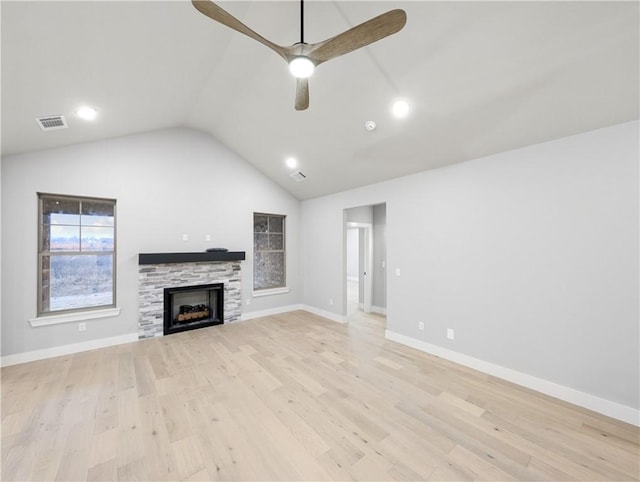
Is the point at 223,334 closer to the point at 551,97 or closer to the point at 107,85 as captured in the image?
the point at 107,85

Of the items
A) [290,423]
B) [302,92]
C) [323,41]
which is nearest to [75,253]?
[290,423]

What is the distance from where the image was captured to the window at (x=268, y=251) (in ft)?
19.0

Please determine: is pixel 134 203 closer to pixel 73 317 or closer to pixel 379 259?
pixel 73 317

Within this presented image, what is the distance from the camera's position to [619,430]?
2174 millimetres

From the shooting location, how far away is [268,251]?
599 cm

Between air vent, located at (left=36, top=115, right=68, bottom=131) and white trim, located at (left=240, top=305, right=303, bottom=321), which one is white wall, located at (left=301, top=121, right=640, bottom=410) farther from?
air vent, located at (left=36, top=115, right=68, bottom=131)

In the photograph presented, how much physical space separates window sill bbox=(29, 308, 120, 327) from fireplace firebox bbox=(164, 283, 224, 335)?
741 millimetres

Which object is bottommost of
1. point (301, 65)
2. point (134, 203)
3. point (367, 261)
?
point (367, 261)

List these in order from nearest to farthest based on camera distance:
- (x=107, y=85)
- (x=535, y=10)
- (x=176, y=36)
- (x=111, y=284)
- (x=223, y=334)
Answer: (x=535, y=10)
(x=176, y=36)
(x=107, y=85)
(x=111, y=284)
(x=223, y=334)

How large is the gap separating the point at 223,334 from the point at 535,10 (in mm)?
5182

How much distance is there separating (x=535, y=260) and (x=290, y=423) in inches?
116

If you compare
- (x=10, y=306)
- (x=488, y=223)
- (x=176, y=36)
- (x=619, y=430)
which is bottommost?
(x=619, y=430)

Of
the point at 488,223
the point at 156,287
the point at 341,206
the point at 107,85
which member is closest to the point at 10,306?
the point at 156,287

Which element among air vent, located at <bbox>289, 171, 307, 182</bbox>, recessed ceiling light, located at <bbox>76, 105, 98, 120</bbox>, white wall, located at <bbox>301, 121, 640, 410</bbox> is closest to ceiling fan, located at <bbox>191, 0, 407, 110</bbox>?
white wall, located at <bbox>301, 121, 640, 410</bbox>
